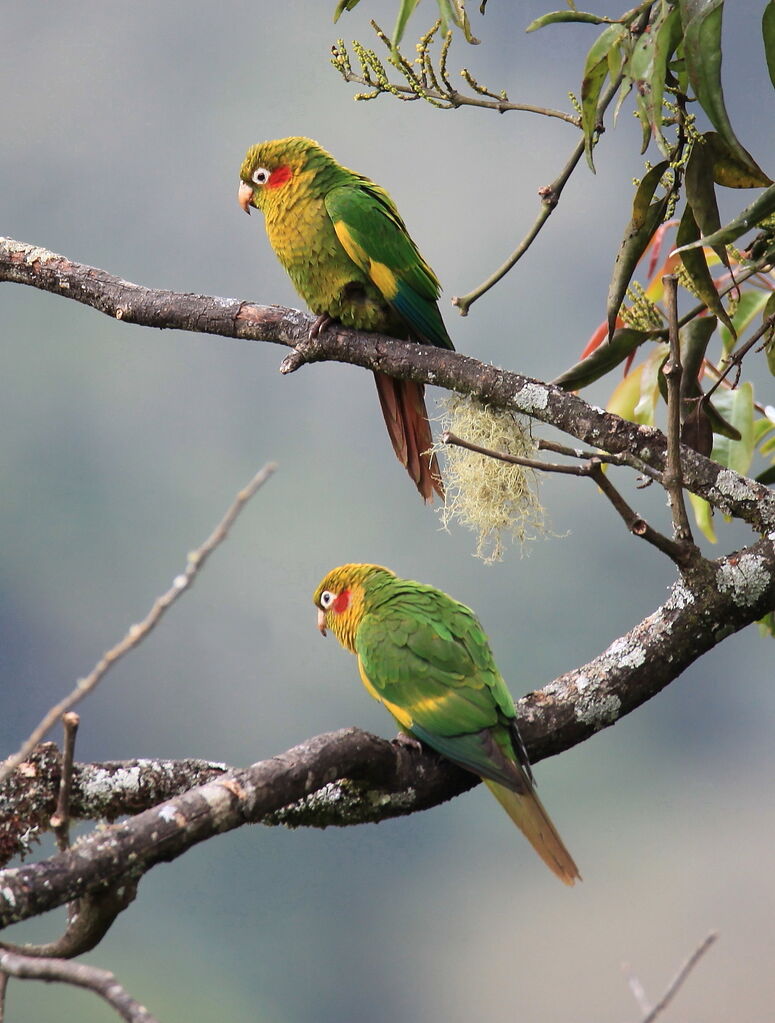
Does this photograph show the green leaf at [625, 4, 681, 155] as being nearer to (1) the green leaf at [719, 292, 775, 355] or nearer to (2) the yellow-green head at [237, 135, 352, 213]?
(1) the green leaf at [719, 292, 775, 355]

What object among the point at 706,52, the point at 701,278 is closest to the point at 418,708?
the point at 701,278

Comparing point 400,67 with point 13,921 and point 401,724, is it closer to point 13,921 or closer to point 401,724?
point 401,724

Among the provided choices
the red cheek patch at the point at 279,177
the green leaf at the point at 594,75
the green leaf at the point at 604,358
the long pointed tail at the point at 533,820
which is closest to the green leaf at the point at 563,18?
the green leaf at the point at 594,75

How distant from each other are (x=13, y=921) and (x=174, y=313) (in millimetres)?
974

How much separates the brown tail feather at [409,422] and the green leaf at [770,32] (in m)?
0.76

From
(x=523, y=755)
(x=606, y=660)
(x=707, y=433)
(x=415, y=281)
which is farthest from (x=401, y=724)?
(x=415, y=281)

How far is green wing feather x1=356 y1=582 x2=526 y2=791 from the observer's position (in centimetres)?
138

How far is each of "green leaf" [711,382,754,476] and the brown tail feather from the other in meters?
0.49

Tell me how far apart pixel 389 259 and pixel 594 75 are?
1.97 ft

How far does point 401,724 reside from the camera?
4.90 ft

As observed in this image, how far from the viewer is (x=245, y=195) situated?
2.01 metres

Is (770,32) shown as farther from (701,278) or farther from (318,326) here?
(318,326)

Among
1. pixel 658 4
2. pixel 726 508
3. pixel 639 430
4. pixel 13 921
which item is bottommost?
pixel 13 921

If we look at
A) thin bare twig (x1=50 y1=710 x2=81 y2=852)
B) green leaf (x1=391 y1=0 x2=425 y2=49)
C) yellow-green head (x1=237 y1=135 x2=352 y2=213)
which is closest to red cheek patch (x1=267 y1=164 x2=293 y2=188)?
yellow-green head (x1=237 y1=135 x2=352 y2=213)
